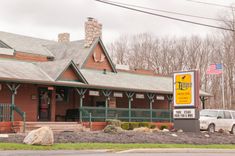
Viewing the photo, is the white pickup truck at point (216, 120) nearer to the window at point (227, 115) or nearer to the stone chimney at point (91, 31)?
the window at point (227, 115)

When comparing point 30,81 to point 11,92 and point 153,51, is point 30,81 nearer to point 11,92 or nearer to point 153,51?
point 11,92

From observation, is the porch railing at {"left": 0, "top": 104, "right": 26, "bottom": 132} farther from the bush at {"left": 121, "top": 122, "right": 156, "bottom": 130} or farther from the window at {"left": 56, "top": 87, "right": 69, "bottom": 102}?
the bush at {"left": 121, "top": 122, "right": 156, "bottom": 130}

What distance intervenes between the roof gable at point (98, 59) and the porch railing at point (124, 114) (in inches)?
264

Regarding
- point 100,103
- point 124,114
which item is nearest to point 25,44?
point 100,103

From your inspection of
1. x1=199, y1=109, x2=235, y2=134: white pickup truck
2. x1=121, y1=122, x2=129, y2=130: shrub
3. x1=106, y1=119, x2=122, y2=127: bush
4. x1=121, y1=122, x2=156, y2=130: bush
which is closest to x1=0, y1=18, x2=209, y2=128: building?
x1=106, y1=119, x2=122, y2=127: bush

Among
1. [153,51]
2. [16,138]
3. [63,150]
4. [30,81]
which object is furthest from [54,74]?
[153,51]

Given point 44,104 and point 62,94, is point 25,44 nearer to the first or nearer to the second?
point 62,94

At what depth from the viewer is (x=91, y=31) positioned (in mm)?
40375

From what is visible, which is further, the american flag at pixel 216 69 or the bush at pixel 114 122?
the american flag at pixel 216 69

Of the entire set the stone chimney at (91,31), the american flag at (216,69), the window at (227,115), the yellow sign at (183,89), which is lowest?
the window at (227,115)

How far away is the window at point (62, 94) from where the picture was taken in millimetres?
33244

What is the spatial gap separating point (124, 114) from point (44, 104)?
6.37 meters

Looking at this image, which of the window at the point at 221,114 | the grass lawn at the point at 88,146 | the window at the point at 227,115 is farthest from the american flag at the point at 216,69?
the grass lawn at the point at 88,146

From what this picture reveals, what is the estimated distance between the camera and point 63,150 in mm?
16828
